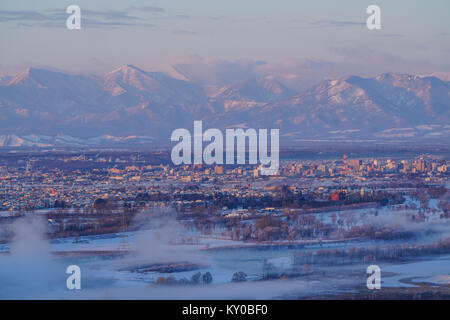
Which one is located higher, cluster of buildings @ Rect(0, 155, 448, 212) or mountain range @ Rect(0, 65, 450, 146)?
mountain range @ Rect(0, 65, 450, 146)

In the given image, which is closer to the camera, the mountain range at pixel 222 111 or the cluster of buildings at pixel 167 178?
the cluster of buildings at pixel 167 178

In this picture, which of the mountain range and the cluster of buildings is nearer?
the cluster of buildings

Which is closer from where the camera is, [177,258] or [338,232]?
[177,258]

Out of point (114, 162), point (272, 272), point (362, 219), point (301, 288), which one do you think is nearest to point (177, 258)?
point (272, 272)

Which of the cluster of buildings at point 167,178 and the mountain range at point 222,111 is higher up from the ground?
the mountain range at point 222,111

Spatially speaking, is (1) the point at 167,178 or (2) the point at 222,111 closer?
(1) the point at 167,178

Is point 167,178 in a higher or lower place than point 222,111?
lower

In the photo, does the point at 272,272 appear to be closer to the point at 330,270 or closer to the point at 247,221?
the point at 330,270
